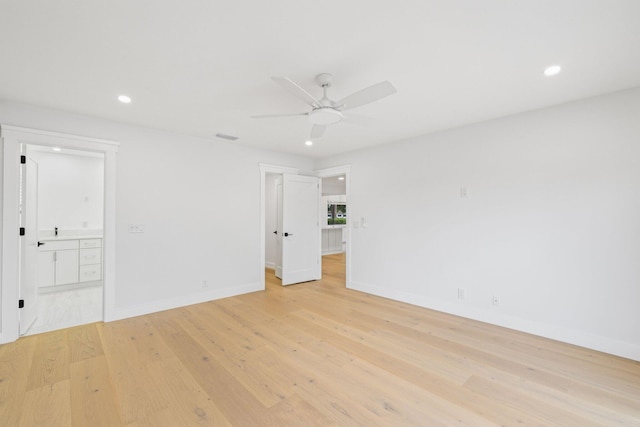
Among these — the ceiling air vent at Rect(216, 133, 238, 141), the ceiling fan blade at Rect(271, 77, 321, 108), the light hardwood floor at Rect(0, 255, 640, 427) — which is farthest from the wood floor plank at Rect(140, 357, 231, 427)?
the ceiling air vent at Rect(216, 133, 238, 141)

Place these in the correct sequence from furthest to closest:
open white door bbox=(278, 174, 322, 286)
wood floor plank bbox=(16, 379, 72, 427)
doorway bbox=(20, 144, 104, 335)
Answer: open white door bbox=(278, 174, 322, 286), doorway bbox=(20, 144, 104, 335), wood floor plank bbox=(16, 379, 72, 427)

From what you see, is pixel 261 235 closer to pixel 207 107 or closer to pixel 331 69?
pixel 207 107

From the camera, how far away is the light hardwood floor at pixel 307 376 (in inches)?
72.0

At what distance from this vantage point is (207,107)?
3.07 m

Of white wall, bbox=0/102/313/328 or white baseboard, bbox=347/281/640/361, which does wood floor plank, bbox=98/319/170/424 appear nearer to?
white wall, bbox=0/102/313/328

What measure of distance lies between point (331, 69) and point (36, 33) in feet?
6.72

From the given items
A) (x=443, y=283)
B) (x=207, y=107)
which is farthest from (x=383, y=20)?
(x=443, y=283)

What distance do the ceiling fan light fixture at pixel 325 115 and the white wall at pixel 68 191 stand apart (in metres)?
5.12

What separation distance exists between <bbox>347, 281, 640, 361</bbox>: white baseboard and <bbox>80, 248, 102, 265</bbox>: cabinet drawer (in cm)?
526

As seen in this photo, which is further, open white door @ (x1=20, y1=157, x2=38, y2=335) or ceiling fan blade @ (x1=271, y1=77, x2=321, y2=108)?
open white door @ (x1=20, y1=157, x2=38, y2=335)

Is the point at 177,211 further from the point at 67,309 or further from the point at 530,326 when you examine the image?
the point at 530,326

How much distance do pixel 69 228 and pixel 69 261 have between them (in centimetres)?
77

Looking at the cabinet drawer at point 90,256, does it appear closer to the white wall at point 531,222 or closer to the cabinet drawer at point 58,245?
the cabinet drawer at point 58,245

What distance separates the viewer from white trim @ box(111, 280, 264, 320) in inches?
141
